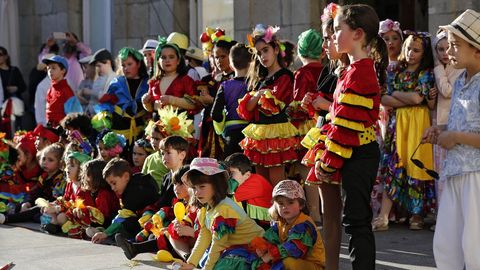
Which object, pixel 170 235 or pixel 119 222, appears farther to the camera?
pixel 119 222

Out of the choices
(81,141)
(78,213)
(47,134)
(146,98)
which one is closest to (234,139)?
(146,98)

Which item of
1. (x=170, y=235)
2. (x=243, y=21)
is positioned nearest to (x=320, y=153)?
(x=170, y=235)

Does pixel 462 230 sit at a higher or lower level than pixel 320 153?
lower

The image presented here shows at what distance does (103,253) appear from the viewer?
7.38 metres

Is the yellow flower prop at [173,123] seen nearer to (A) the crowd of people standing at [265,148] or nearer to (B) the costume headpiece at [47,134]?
(A) the crowd of people standing at [265,148]

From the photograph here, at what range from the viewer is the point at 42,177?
9.71 m

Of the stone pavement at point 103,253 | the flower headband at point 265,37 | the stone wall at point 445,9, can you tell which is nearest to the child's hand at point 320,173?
the stone pavement at point 103,253

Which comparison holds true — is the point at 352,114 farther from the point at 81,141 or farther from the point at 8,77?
the point at 8,77

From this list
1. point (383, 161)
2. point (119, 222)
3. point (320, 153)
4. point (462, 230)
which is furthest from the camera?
point (383, 161)

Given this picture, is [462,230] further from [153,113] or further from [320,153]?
[153,113]

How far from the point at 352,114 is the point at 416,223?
297 cm

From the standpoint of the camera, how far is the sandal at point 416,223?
8.06 metres

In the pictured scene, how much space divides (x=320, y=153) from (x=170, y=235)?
71.1 inches

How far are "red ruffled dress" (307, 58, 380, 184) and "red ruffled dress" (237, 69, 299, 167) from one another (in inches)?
91.5
